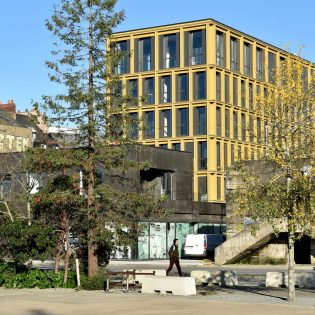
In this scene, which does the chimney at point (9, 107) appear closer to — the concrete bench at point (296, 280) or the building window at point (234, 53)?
the building window at point (234, 53)

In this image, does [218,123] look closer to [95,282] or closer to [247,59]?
[247,59]

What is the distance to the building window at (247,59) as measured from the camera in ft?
270

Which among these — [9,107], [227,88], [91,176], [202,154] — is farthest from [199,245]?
[9,107]

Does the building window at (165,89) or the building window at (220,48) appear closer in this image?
the building window at (220,48)

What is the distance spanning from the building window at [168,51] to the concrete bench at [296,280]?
51.2m

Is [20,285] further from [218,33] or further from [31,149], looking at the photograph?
[218,33]

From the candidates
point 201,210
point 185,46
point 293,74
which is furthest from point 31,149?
point 185,46

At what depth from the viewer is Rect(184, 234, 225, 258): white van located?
56.4m

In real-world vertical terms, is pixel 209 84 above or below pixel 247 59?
below

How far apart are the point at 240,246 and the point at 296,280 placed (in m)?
18.7

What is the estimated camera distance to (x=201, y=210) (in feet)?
212

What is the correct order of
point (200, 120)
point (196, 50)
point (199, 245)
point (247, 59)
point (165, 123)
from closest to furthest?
1. point (199, 245)
2. point (200, 120)
3. point (196, 50)
4. point (165, 123)
5. point (247, 59)

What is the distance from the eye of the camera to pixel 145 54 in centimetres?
8069

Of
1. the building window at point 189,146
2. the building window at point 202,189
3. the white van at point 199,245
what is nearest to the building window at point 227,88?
the building window at point 189,146
